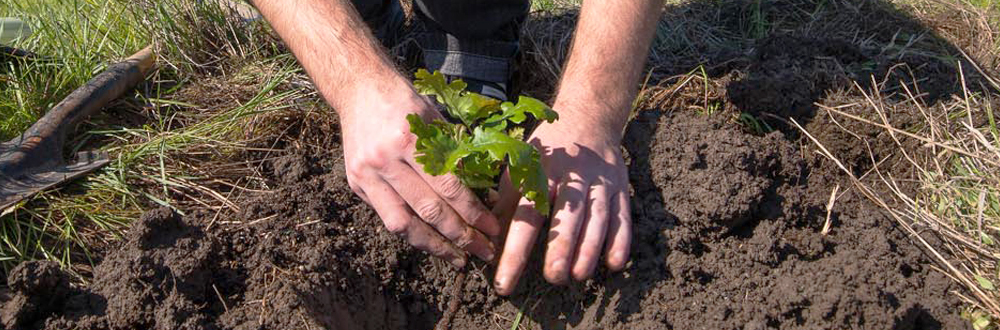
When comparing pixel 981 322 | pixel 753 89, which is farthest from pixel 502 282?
pixel 753 89

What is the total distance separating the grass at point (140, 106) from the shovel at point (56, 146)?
0.04m

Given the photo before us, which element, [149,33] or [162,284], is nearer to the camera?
[162,284]

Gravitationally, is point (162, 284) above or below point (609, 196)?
below

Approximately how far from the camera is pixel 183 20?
10.1ft

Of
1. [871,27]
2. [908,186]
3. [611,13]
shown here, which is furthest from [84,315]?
[871,27]

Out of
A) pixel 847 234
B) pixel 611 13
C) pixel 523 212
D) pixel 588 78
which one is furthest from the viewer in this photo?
pixel 611 13

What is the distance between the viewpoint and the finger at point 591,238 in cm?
171

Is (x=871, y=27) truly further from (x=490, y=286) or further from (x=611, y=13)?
(x=490, y=286)

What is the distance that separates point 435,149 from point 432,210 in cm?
19

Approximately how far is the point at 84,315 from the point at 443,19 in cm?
177

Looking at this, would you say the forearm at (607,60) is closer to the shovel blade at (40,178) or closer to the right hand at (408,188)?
the right hand at (408,188)

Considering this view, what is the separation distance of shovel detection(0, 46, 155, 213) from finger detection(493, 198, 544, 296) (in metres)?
1.58

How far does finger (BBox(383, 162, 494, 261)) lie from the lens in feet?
5.60

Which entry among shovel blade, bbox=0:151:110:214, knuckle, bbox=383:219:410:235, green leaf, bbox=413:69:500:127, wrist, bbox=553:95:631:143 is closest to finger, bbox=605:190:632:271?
wrist, bbox=553:95:631:143
